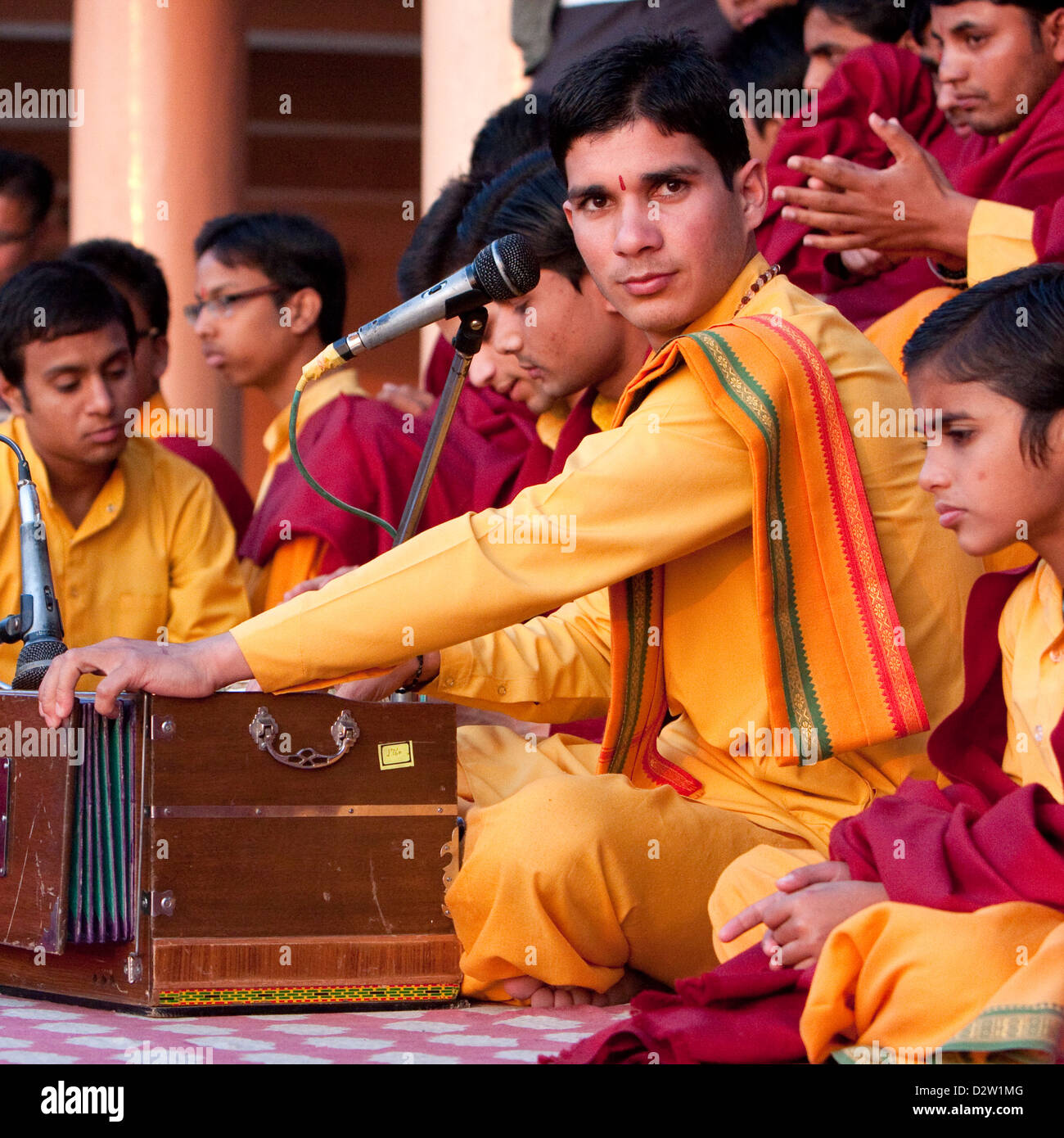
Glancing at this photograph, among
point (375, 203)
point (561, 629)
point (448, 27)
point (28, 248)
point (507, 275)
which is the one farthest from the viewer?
point (375, 203)

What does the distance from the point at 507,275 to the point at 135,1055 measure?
1.14 m

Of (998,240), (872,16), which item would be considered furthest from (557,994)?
(872,16)

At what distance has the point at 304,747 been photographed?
2533 mm

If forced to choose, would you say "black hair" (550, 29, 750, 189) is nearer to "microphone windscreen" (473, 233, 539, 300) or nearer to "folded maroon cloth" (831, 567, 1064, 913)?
"microphone windscreen" (473, 233, 539, 300)

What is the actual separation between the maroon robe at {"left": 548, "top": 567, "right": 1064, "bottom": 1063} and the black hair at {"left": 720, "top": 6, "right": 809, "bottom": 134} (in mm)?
2840

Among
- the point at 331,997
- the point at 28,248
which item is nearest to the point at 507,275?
the point at 331,997

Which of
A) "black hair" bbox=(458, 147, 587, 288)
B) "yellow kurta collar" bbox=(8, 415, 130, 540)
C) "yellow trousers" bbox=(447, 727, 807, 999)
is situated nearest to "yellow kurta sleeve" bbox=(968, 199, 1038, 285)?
"black hair" bbox=(458, 147, 587, 288)

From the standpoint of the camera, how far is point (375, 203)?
35.2 feet

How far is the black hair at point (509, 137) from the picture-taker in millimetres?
4715

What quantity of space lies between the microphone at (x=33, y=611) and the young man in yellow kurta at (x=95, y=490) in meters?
0.89

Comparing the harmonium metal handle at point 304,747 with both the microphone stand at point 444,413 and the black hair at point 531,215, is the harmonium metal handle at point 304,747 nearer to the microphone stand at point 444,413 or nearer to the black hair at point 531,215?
the microphone stand at point 444,413

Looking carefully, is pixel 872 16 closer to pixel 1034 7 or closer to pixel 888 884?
pixel 1034 7

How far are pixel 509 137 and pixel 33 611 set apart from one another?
8.13 feet

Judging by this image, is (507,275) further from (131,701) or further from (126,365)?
(126,365)
